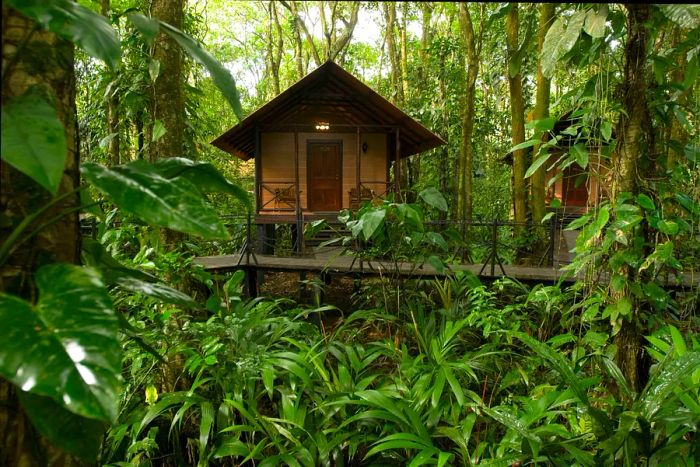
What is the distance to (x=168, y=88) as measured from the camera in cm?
296

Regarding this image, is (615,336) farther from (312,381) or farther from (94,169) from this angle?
(94,169)

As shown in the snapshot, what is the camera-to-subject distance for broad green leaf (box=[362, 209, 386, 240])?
8.37 feet

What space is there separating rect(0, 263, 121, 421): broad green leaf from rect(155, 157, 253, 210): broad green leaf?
1.21ft

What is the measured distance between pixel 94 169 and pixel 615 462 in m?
2.10

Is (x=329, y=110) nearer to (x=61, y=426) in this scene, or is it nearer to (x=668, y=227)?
(x=668, y=227)

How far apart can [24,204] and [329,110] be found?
10.1 metres

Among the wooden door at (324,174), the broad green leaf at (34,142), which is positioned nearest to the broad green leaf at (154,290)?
the broad green leaf at (34,142)

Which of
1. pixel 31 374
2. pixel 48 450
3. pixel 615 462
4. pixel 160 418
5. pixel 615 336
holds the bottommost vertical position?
pixel 160 418

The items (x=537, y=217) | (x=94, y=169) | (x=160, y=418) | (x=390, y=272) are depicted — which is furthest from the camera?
(x=537, y=217)

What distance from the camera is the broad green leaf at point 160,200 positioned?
2.09 feet

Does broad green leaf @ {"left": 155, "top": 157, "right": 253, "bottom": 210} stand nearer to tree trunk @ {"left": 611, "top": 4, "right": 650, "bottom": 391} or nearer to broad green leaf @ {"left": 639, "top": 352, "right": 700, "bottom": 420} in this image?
broad green leaf @ {"left": 639, "top": 352, "right": 700, "bottom": 420}

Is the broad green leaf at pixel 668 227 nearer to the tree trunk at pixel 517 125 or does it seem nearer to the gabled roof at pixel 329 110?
the tree trunk at pixel 517 125

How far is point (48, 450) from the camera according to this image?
75cm

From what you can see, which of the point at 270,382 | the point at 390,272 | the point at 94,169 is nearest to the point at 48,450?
the point at 94,169
